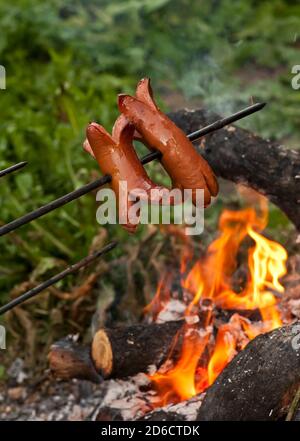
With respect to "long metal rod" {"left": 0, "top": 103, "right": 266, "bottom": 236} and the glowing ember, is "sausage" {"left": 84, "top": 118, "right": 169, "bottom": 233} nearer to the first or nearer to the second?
"long metal rod" {"left": 0, "top": 103, "right": 266, "bottom": 236}

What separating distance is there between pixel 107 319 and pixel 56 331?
1.19 feet

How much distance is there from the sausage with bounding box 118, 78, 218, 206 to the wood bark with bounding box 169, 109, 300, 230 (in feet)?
3.31

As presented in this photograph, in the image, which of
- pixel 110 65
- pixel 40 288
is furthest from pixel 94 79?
pixel 40 288

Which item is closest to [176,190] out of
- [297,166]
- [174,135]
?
[174,135]

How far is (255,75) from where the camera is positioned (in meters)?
7.54

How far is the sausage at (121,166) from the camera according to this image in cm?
237

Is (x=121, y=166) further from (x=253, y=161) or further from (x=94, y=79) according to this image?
(x=94, y=79)

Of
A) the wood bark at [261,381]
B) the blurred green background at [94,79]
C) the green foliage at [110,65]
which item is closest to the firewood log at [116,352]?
the wood bark at [261,381]

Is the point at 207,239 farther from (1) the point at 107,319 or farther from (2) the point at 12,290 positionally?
(2) the point at 12,290

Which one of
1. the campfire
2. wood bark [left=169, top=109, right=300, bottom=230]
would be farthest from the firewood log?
wood bark [left=169, top=109, right=300, bottom=230]

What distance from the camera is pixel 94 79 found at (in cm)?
693

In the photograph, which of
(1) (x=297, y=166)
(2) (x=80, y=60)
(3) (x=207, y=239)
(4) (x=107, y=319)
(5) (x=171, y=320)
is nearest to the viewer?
(1) (x=297, y=166)

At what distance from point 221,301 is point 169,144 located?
146 centimetres

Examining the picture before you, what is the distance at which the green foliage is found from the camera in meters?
5.38
